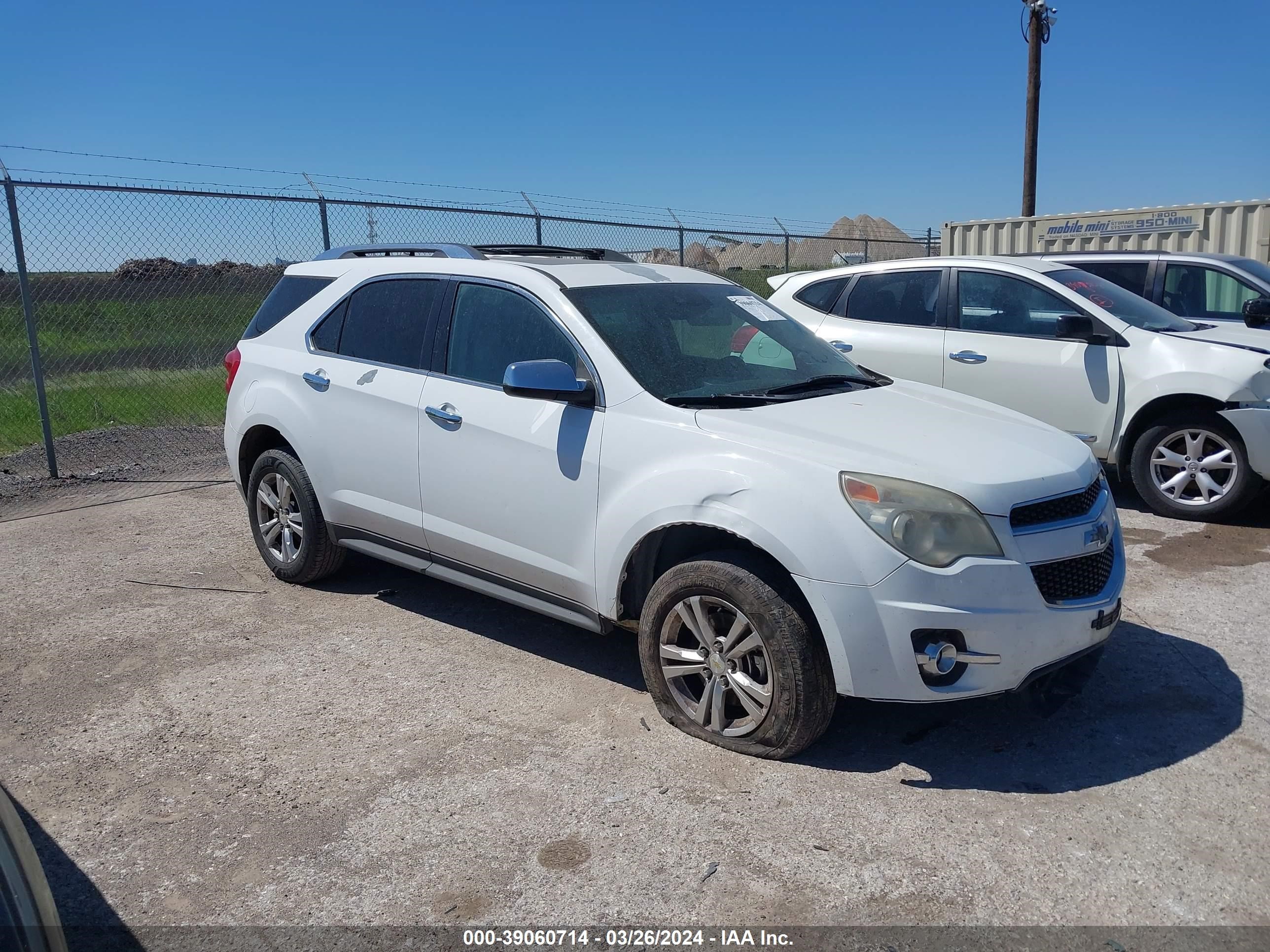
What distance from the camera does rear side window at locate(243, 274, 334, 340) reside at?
569 cm

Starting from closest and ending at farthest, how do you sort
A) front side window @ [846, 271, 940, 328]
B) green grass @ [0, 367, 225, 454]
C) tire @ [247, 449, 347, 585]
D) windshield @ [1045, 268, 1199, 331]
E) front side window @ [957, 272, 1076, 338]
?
tire @ [247, 449, 347, 585] < windshield @ [1045, 268, 1199, 331] < front side window @ [957, 272, 1076, 338] < front side window @ [846, 271, 940, 328] < green grass @ [0, 367, 225, 454]

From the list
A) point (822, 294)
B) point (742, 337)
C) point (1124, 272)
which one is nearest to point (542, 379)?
point (742, 337)

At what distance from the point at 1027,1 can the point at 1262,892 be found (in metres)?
20.8

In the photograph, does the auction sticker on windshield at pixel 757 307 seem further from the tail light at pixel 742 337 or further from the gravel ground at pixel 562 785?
the gravel ground at pixel 562 785

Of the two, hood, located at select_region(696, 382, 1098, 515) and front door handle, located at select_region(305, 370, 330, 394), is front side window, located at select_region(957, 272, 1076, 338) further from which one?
front door handle, located at select_region(305, 370, 330, 394)

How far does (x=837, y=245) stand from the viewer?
41125 mm

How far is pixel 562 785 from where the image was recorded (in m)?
3.59

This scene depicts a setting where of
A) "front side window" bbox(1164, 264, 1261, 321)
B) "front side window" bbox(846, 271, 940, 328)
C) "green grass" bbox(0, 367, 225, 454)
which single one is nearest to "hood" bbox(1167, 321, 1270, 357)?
"front side window" bbox(1164, 264, 1261, 321)

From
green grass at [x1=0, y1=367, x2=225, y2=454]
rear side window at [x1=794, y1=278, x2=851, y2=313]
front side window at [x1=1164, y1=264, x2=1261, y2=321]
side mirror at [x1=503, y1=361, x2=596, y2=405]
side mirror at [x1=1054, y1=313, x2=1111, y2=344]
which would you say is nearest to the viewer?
side mirror at [x1=503, y1=361, x2=596, y2=405]

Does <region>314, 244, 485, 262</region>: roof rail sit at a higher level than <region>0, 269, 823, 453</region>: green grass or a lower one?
higher

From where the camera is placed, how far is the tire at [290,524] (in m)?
5.47

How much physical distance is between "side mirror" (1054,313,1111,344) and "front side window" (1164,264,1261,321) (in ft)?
7.04

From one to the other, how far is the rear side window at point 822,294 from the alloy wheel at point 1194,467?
2679 mm

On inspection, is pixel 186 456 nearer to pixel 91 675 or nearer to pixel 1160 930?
pixel 91 675
